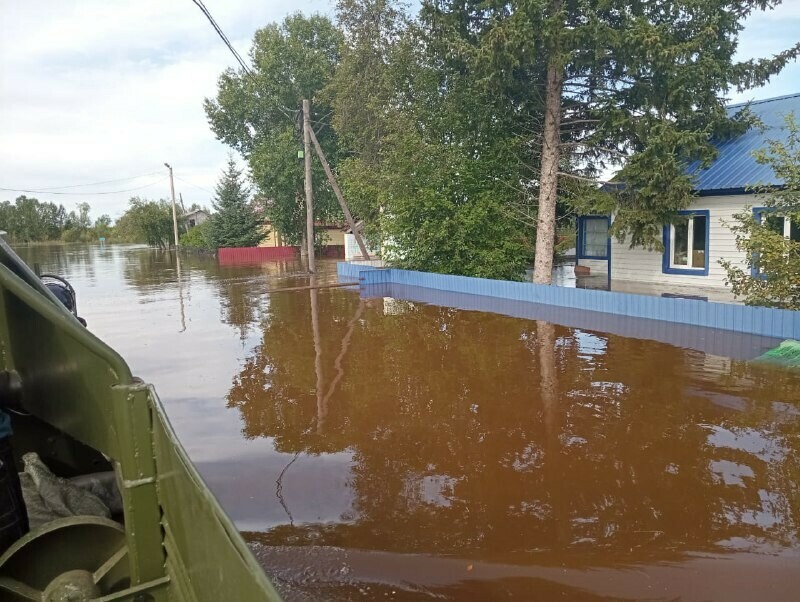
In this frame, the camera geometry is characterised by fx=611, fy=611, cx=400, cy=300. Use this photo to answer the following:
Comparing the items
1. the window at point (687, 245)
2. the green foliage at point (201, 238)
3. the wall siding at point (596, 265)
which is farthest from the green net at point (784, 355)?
the green foliage at point (201, 238)

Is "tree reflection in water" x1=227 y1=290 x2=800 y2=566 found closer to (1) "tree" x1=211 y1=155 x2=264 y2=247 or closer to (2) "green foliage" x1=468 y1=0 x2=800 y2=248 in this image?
(2) "green foliage" x1=468 y1=0 x2=800 y2=248

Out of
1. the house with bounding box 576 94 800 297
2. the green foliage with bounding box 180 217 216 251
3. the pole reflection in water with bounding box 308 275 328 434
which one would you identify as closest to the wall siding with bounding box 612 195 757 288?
the house with bounding box 576 94 800 297

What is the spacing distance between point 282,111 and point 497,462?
125ft

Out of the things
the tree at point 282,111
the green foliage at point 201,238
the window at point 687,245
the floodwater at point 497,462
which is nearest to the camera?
the floodwater at point 497,462

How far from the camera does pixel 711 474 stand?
202 inches

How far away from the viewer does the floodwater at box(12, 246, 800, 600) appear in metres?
3.86

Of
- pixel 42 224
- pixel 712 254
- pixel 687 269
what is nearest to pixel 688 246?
pixel 687 269

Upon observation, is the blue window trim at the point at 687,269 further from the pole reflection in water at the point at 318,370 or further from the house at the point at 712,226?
the pole reflection in water at the point at 318,370

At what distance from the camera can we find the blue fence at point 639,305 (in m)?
10.2

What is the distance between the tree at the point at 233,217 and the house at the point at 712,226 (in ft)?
88.8

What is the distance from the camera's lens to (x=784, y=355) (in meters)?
8.96

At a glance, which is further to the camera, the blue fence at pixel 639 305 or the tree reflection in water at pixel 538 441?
the blue fence at pixel 639 305

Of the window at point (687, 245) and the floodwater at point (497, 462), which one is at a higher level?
the window at point (687, 245)

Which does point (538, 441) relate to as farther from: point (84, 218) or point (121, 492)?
point (84, 218)
